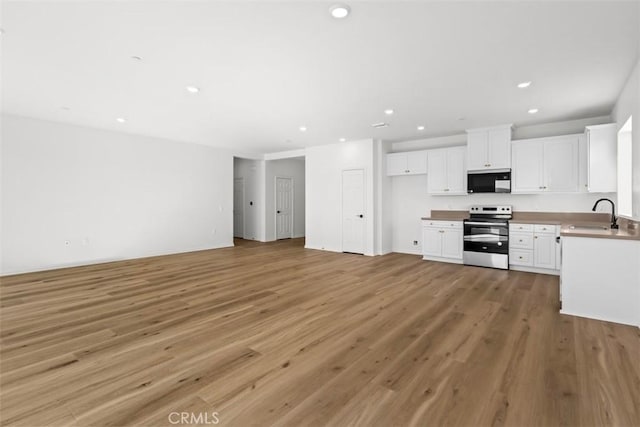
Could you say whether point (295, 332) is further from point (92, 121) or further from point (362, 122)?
point (92, 121)

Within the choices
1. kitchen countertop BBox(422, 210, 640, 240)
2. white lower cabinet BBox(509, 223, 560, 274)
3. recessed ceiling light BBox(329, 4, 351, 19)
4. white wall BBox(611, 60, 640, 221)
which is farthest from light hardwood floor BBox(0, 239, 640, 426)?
recessed ceiling light BBox(329, 4, 351, 19)

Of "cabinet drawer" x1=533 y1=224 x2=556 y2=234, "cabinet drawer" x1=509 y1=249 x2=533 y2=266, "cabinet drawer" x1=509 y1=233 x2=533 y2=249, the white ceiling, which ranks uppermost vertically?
the white ceiling

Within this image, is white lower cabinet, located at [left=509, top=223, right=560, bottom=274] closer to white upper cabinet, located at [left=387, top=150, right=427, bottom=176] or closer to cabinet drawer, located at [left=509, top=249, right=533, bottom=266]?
cabinet drawer, located at [left=509, top=249, right=533, bottom=266]

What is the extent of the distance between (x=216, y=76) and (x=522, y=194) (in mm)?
5801

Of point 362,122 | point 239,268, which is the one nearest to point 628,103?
point 362,122

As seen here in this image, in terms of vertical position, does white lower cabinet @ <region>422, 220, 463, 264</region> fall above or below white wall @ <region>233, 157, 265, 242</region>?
below

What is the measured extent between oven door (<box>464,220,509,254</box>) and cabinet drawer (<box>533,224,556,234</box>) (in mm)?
440

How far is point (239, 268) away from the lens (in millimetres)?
5633

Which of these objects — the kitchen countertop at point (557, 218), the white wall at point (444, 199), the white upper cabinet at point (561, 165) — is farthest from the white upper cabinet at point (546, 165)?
the kitchen countertop at point (557, 218)

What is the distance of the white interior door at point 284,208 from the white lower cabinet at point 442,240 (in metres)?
5.04

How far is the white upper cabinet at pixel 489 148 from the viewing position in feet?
18.5

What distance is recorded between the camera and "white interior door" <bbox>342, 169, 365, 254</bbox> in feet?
23.6

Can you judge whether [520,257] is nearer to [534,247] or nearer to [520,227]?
[534,247]

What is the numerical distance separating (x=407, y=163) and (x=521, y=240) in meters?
2.77
